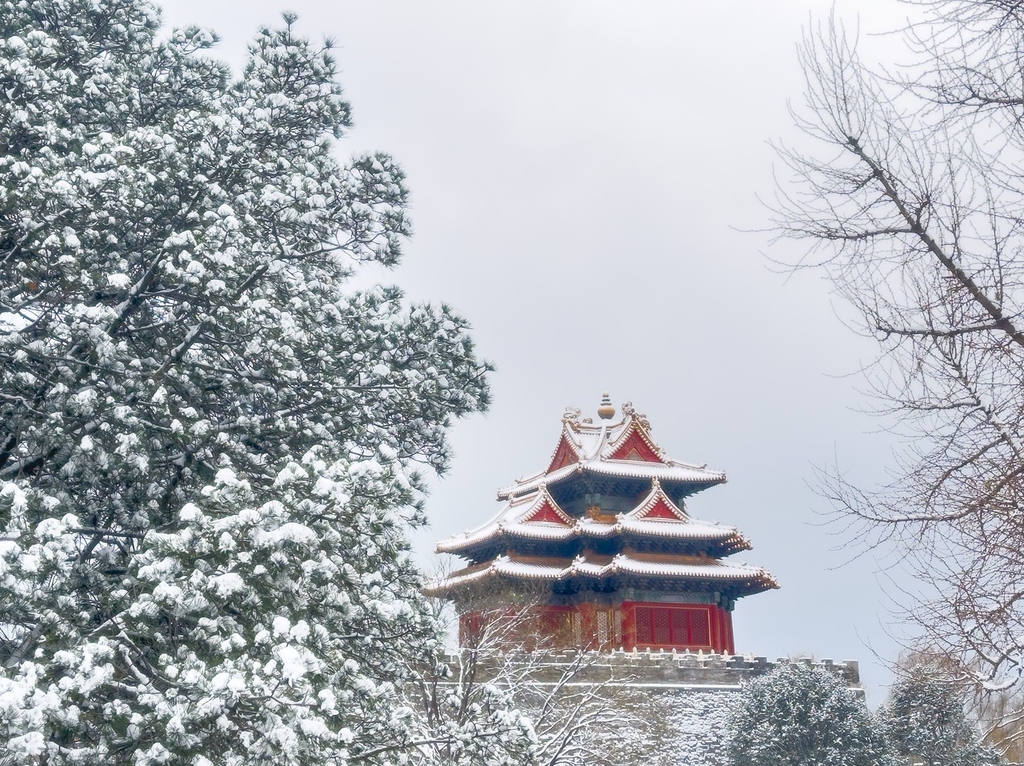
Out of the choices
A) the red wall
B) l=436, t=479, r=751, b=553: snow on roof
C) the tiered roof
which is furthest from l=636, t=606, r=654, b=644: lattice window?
l=436, t=479, r=751, b=553: snow on roof

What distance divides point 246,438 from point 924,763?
52.9 ft

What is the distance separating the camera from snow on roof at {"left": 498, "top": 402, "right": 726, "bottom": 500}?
25.8 meters

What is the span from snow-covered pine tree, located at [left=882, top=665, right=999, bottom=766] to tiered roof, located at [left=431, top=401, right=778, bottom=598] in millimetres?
5543

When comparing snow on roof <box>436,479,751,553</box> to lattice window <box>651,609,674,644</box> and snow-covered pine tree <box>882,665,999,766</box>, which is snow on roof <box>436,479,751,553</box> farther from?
snow-covered pine tree <box>882,665,999,766</box>

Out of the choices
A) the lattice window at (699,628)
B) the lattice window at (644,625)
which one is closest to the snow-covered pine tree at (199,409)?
the lattice window at (644,625)

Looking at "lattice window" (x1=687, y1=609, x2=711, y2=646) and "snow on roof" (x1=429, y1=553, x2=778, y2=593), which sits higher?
"snow on roof" (x1=429, y1=553, x2=778, y2=593)

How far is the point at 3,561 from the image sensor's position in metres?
5.74

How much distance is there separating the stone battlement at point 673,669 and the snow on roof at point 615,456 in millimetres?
4889

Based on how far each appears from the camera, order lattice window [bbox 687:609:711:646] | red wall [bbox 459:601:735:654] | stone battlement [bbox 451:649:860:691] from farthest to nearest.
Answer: lattice window [bbox 687:609:711:646] < red wall [bbox 459:601:735:654] < stone battlement [bbox 451:649:860:691]

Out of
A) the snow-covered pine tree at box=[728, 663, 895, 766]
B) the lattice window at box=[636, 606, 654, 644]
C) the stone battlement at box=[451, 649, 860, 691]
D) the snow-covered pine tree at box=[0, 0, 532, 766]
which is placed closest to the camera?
the snow-covered pine tree at box=[0, 0, 532, 766]

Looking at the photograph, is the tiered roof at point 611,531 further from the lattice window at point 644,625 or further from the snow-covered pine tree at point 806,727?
the snow-covered pine tree at point 806,727

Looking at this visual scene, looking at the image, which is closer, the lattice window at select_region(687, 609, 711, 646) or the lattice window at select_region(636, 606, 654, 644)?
the lattice window at select_region(636, 606, 654, 644)

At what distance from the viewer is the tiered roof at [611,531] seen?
2378 cm

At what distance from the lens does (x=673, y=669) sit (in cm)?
2172
